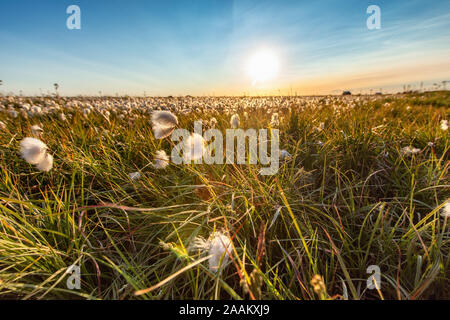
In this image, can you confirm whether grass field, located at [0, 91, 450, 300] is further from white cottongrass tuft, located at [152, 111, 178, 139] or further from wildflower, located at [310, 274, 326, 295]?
white cottongrass tuft, located at [152, 111, 178, 139]

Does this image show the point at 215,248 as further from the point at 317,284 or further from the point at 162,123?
the point at 162,123

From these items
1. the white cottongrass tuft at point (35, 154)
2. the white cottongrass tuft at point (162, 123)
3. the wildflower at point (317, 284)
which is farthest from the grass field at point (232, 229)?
the white cottongrass tuft at point (162, 123)

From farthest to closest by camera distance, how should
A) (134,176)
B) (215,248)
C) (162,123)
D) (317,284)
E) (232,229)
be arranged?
1. (162,123)
2. (134,176)
3. (232,229)
4. (215,248)
5. (317,284)

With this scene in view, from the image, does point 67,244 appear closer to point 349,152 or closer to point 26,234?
point 26,234

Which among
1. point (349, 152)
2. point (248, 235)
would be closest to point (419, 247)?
point (248, 235)

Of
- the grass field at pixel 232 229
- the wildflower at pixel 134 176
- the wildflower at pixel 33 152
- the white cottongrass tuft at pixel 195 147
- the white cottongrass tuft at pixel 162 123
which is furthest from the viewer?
the white cottongrass tuft at pixel 162 123

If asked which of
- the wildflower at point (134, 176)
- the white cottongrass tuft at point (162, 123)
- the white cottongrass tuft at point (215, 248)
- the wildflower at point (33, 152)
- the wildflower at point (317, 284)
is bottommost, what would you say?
the white cottongrass tuft at point (215, 248)

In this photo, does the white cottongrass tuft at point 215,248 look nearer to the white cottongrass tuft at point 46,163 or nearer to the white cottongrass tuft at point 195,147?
the white cottongrass tuft at point 195,147

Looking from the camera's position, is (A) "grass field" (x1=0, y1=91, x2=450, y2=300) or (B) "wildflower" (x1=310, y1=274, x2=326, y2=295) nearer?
(B) "wildflower" (x1=310, y1=274, x2=326, y2=295)

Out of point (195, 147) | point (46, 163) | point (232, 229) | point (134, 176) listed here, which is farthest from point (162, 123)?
point (232, 229)

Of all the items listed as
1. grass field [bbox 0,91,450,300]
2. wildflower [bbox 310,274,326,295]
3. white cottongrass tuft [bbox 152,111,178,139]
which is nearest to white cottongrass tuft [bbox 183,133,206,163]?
grass field [bbox 0,91,450,300]

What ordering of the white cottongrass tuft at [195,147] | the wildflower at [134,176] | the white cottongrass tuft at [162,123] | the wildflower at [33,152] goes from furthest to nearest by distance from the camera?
the white cottongrass tuft at [162,123]
the white cottongrass tuft at [195,147]
the wildflower at [134,176]
the wildflower at [33,152]

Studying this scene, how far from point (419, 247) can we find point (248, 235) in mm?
1140
